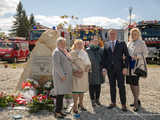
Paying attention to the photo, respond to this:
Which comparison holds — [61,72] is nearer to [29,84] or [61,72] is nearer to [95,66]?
[95,66]

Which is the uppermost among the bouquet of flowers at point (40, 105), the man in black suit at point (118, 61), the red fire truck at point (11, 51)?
the red fire truck at point (11, 51)

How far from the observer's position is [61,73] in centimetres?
416

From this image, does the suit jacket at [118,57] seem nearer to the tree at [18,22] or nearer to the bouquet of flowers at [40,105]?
the bouquet of flowers at [40,105]

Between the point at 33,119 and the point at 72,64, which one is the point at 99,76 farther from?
the point at 33,119

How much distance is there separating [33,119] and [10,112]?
807mm

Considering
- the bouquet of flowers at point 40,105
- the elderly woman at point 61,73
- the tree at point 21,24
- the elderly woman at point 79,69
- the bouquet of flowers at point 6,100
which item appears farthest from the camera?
the tree at point 21,24

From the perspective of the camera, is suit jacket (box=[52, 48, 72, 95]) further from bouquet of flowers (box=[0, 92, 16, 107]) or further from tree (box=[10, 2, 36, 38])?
tree (box=[10, 2, 36, 38])

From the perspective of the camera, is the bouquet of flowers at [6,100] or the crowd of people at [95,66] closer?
the crowd of people at [95,66]

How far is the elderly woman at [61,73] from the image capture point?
416 cm

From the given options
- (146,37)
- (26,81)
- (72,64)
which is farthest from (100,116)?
(146,37)

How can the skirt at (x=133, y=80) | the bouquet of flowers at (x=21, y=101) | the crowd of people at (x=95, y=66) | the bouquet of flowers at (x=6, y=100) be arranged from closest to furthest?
the crowd of people at (x=95, y=66), the skirt at (x=133, y=80), the bouquet of flowers at (x=6, y=100), the bouquet of flowers at (x=21, y=101)

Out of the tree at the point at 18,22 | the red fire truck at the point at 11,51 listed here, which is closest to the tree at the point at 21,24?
the tree at the point at 18,22

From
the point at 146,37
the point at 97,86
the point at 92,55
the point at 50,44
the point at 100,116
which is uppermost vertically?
the point at 146,37

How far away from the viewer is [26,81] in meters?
5.84
